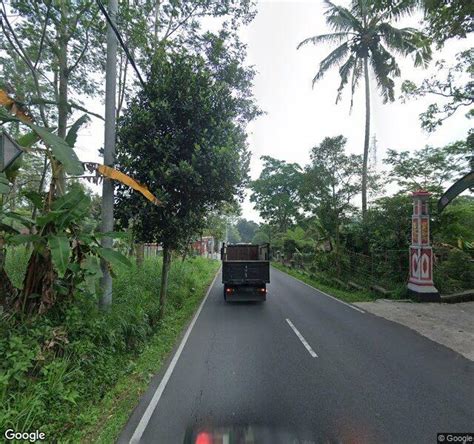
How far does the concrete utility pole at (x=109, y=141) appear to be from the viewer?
20.5ft

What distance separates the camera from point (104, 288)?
6188 mm

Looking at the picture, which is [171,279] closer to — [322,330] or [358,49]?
[322,330]

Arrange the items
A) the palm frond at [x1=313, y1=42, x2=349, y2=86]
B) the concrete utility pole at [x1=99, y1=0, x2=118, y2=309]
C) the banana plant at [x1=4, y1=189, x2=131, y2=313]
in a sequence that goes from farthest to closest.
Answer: the palm frond at [x1=313, y1=42, x2=349, y2=86], the concrete utility pole at [x1=99, y1=0, x2=118, y2=309], the banana plant at [x1=4, y1=189, x2=131, y2=313]

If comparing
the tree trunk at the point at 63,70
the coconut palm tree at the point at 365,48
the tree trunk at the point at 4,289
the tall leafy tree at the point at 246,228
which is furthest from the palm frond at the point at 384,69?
the tall leafy tree at the point at 246,228

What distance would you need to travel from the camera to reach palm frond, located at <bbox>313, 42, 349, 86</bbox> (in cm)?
1648

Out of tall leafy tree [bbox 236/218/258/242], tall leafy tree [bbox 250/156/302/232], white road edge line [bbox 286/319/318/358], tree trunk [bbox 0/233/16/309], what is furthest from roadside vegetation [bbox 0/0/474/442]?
tall leafy tree [bbox 236/218/258/242]

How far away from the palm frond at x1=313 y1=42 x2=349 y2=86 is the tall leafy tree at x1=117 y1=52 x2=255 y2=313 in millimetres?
11834

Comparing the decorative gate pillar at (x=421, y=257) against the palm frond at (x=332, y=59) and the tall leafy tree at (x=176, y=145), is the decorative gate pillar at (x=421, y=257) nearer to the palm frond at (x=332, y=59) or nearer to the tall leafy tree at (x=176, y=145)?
the tall leafy tree at (x=176, y=145)

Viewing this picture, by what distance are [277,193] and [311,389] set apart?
116 feet

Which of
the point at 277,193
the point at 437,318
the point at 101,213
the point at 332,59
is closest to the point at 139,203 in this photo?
the point at 101,213

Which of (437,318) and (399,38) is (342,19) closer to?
(399,38)

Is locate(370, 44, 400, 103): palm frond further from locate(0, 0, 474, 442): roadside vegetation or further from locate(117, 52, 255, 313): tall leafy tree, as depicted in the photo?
locate(117, 52, 255, 313): tall leafy tree

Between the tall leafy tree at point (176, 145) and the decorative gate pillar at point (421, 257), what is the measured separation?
7.52 meters

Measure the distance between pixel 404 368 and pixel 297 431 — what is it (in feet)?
8.86
